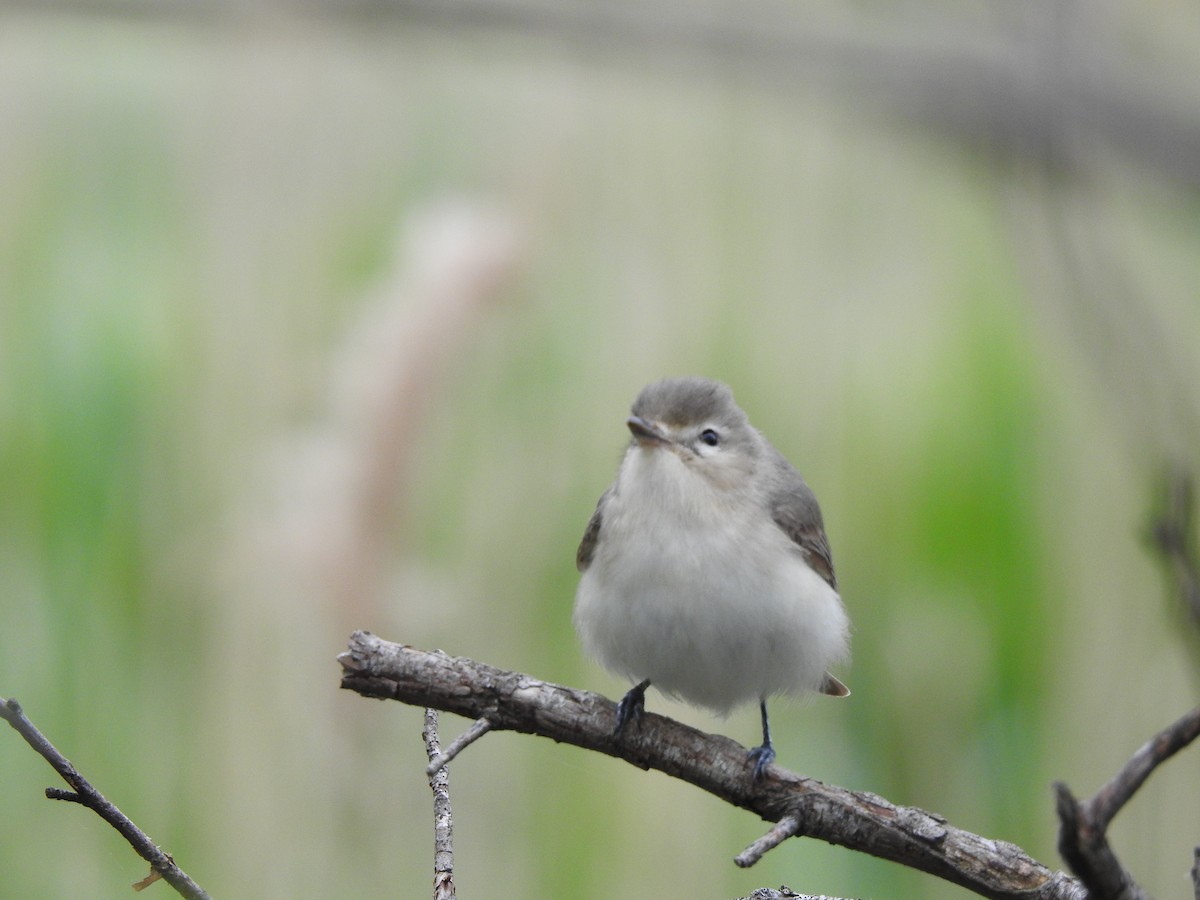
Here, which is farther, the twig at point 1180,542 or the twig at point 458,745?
the twig at point 458,745

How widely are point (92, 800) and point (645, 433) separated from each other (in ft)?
2.67

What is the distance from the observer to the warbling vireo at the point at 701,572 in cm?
139

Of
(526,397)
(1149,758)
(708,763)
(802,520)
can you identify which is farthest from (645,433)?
(1149,758)

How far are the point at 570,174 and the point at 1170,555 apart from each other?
165 centimetres

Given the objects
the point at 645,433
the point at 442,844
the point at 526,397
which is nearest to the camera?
the point at 442,844

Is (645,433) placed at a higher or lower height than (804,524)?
higher

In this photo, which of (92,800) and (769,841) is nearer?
(92,800)

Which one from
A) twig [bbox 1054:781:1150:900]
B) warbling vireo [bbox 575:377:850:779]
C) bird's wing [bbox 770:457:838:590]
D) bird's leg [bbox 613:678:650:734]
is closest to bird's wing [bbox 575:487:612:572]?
warbling vireo [bbox 575:377:850:779]

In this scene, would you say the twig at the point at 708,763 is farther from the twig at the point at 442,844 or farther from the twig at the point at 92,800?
the twig at the point at 92,800

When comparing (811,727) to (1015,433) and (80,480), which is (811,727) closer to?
(1015,433)

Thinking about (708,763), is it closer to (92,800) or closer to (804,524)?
(804,524)

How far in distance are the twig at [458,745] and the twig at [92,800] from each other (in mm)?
184

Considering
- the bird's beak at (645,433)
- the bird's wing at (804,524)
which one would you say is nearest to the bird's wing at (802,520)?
the bird's wing at (804,524)

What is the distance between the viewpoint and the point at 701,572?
1.38 meters
